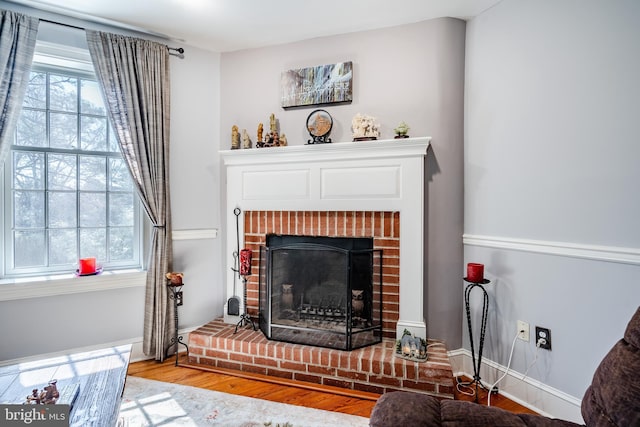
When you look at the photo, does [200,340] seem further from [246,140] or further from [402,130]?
[402,130]

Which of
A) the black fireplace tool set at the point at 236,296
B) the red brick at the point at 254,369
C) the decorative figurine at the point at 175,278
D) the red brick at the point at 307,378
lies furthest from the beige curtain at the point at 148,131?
the red brick at the point at 307,378

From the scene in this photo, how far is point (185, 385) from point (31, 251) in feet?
4.93

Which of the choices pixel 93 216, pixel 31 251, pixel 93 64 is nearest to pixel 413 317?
pixel 93 216

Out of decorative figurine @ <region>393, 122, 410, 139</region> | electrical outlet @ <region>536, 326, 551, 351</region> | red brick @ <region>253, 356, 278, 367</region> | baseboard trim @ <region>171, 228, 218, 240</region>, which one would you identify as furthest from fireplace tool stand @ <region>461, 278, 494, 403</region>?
baseboard trim @ <region>171, 228, 218, 240</region>

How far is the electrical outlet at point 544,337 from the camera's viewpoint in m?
1.96

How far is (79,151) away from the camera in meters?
2.60

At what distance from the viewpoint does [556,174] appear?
1915 mm

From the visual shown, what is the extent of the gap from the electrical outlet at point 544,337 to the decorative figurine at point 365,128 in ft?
5.33

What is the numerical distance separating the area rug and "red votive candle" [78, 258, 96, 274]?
0.92 meters

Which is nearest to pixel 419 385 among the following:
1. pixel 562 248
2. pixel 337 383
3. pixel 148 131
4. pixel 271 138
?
pixel 337 383

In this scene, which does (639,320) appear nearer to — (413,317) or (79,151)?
(413,317)

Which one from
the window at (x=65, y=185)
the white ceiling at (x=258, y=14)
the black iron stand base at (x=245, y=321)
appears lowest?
the black iron stand base at (x=245, y=321)

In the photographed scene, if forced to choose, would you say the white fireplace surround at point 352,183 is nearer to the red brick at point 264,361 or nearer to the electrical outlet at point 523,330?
the red brick at point 264,361

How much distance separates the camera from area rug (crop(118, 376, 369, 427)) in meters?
1.86
